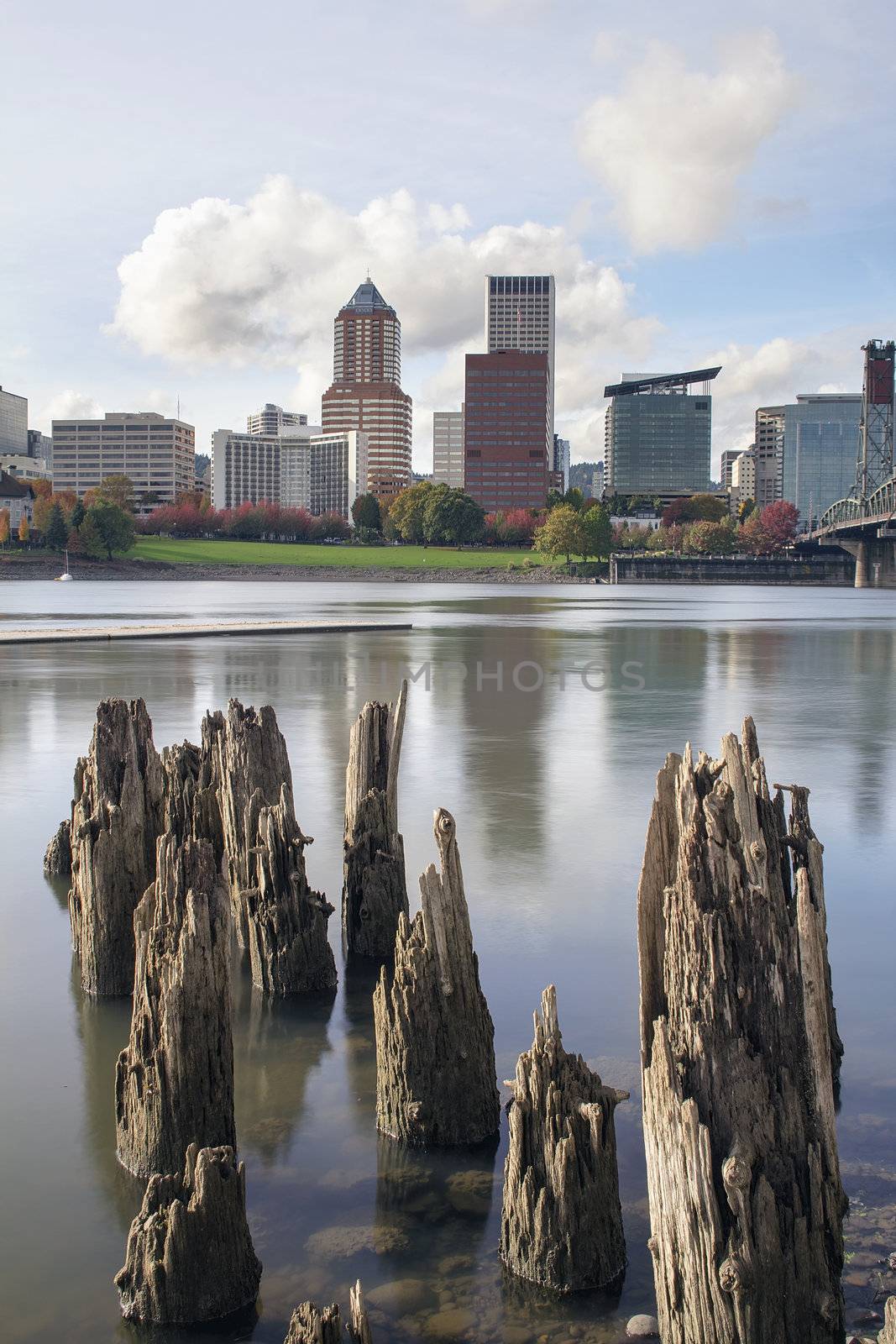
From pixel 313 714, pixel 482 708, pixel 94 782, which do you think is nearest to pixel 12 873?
pixel 94 782

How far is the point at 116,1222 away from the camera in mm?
6219

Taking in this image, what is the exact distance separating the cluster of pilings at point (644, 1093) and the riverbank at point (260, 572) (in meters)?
153

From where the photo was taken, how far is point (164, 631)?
144 feet

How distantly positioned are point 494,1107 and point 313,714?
15.4 metres

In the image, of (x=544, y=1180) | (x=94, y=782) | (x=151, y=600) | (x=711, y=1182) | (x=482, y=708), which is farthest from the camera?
(x=151, y=600)

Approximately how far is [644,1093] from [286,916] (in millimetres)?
4458

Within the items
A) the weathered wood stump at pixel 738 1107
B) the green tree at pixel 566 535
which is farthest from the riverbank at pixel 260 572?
the weathered wood stump at pixel 738 1107

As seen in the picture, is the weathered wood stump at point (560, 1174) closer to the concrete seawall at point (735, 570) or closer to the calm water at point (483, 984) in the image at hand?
the calm water at point (483, 984)

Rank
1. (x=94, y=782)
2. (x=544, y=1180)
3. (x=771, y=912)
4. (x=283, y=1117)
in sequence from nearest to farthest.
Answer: (x=771, y=912) → (x=544, y=1180) → (x=283, y=1117) → (x=94, y=782)

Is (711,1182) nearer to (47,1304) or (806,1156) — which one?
(806,1156)

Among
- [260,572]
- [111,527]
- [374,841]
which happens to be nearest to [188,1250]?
[374,841]

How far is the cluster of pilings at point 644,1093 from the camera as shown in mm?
4883

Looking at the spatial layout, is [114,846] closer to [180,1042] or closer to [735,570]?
[180,1042]

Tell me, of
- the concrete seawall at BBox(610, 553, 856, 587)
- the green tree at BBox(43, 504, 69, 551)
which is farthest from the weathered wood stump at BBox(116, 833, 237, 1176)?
the green tree at BBox(43, 504, 69, 551)
